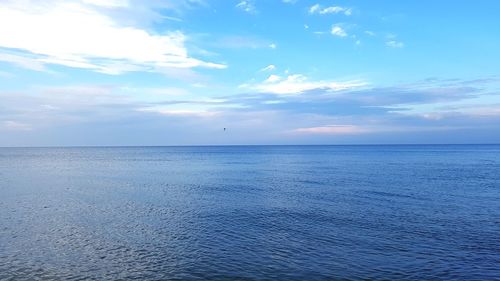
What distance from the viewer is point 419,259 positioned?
80.4ft

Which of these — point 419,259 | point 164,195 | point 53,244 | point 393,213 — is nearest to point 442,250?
point 419,259

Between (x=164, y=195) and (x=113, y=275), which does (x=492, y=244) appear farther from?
(x=164, y=195)

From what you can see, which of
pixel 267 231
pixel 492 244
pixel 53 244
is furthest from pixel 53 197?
pixel 492 244

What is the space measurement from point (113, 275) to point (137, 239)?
7831 millimetres

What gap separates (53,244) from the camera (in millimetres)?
28516

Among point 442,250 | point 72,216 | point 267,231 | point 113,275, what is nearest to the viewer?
point 113,275

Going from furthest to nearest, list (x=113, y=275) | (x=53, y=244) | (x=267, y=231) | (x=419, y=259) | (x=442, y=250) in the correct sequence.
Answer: (x=267, y=231), (x=53, y=244), (x=442, y=250), (x=419, y=259), (x=113, y=275)

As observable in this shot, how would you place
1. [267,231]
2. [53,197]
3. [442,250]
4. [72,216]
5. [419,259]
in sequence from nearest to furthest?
[419,259] < [442,250] < [267,231] < [72,216] < [53,197]

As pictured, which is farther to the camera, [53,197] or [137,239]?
[53,197]

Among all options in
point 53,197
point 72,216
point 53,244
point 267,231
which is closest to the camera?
point 53,244

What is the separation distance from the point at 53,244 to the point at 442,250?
90.3 feet

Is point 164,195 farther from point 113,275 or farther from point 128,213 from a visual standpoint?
point 113,275

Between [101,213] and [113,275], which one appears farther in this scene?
[101,213]

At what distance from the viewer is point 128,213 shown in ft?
135
